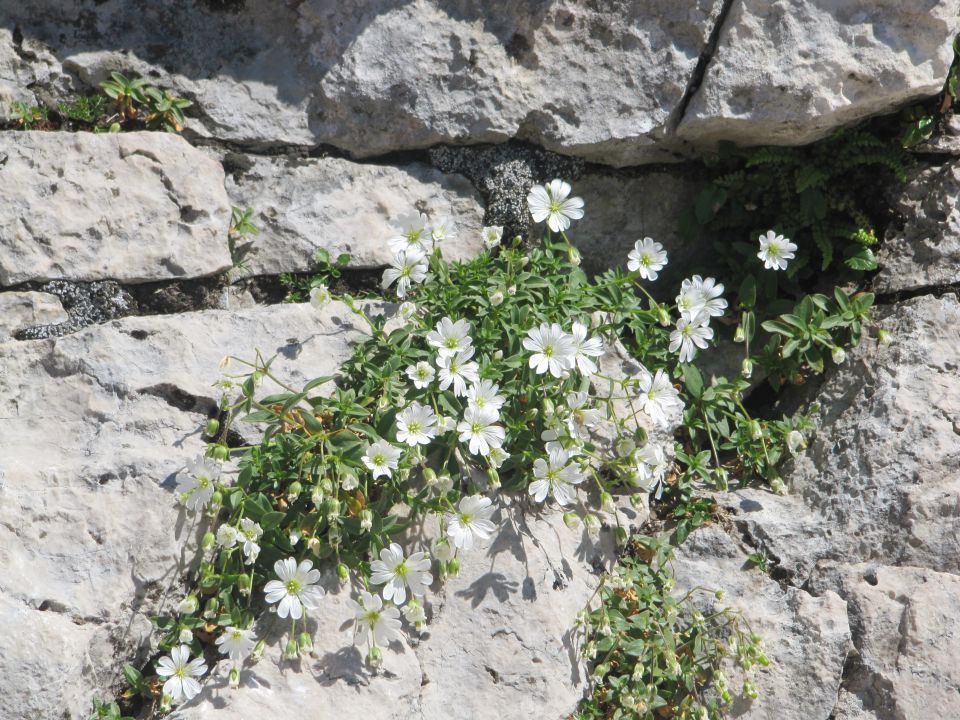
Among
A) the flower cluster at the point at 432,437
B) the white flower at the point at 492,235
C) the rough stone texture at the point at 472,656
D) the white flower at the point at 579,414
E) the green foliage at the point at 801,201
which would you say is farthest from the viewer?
the green foliage at the point at 801,201

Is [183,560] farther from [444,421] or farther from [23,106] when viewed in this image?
[23,106]

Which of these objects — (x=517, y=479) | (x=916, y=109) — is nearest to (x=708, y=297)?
(x=517, y=479)

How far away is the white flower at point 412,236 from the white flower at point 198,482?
1215mm

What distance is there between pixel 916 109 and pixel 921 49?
28 centimetres

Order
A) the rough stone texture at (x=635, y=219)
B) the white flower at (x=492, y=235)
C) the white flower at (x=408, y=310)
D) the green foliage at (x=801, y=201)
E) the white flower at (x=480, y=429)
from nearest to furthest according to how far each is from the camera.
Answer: the white flower at (x=480, y=429) → the white flower at (x=408, y=310) → the white flower at (x=492, y=235) → the green foliage at (x=801, y=201) → the rough stone texture at (x=635, y=219)

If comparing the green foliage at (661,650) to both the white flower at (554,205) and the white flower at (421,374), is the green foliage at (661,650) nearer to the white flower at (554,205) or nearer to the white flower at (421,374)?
the white flower at (421,374)

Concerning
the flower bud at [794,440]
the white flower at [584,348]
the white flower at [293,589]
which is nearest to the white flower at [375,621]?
the white flower at [293,589]

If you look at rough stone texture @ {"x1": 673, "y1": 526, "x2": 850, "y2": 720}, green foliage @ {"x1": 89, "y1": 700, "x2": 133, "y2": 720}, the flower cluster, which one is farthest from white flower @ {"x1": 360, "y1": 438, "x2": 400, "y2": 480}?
rough stone texture @ {"x1": 673, "y1": 526, "x2": 850, "y2": 720}

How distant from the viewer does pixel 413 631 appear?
341cm

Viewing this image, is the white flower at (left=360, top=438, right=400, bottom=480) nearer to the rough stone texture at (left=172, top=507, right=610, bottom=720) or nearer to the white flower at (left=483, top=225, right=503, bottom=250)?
the rough stone texture at (left=172, top=507, right=610, bottom=720)

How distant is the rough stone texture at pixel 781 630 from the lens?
3.48m

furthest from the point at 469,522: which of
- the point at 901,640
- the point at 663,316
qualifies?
the point at 901,640

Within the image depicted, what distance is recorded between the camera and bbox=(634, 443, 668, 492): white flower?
11.9ft

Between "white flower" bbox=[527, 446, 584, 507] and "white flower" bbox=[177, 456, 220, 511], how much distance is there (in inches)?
47.8
